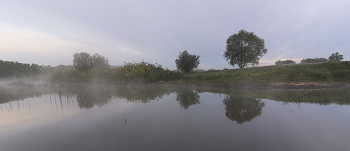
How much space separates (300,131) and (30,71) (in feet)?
301

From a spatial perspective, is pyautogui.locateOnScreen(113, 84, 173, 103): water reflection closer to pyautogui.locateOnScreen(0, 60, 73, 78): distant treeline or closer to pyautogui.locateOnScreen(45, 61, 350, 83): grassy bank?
pyautogui.locateOnScreen(45, 61, 350, 83): grassy bank

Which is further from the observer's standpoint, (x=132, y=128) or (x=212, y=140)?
(x=132, y=128)

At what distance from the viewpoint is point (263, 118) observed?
20.2 feet

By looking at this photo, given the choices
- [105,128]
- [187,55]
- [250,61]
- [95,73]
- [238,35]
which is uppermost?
[238,35]

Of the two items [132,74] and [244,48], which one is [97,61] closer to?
[132,74]

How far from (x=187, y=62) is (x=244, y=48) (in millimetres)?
17038

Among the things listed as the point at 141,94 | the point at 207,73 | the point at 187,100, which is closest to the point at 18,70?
the point at 141,94

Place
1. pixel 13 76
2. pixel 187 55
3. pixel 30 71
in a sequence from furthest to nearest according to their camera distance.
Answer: pixel 30 71 < pixel 13 76 < pixel 187 55

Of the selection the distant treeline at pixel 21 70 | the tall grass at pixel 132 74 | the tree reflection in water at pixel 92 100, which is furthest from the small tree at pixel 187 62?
the distant treeline at pixel 21 70

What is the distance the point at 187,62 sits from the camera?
144 feet

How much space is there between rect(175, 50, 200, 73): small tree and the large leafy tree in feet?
34.4

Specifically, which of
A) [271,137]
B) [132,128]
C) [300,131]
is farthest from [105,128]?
[300,131]

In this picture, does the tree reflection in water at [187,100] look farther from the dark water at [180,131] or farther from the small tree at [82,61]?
the small tree at [82,61]

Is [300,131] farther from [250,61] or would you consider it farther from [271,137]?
[250,61]
